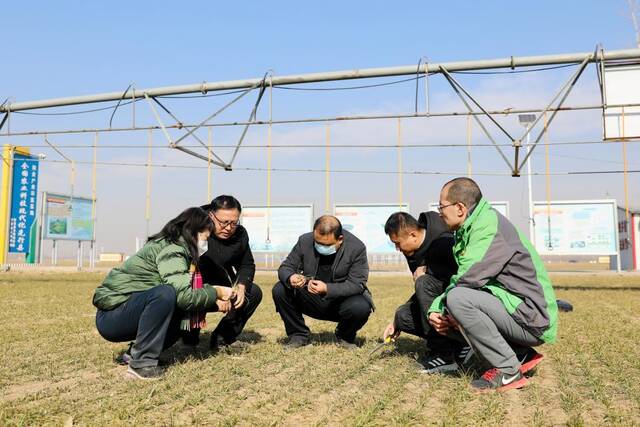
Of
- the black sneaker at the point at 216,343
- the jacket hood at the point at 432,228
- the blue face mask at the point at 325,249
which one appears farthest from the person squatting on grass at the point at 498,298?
the black sneaker at the point at 216,343

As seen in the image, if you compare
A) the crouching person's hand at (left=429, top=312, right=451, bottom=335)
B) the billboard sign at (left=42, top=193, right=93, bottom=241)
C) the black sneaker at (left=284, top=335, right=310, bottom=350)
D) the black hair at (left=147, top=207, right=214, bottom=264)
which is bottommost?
the black sneaker at (left=284, top=335, right=310, bottom=350)

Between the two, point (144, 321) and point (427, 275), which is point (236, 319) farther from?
point (427, 275)

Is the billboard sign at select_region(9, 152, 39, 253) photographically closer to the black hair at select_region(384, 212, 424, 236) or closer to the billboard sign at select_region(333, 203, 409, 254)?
the billboard sign at select_region(333, 203, 409, 254)

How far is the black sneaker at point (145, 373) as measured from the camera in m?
3.40

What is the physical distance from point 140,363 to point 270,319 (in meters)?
3.59

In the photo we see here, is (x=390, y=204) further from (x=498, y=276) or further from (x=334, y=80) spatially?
(x=498, y=276)

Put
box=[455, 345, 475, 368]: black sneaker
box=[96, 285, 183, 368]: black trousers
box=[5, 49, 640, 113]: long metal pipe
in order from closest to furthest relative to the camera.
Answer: box=[96, 285, 183, 368]: black trousers < box=[455, 345, 475, 368]: black sneaker < box=[5, 49, 640, 113]: long metal pipe

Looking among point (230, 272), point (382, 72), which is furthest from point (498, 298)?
point (382, 72)

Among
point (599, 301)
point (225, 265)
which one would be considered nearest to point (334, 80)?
point (225, 265)

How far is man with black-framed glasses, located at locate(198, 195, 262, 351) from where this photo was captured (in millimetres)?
4621

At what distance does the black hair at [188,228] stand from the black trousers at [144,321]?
34 centimetres

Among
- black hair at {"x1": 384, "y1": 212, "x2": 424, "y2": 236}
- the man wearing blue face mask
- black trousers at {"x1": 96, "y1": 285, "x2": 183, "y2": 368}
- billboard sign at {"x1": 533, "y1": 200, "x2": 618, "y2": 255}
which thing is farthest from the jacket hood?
billboard sign at {"x1": 533, "y1": 200, "x2": 618, "y2": 255}

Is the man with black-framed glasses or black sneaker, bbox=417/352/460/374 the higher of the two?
the man with black-framed glasses

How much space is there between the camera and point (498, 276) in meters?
3.20
